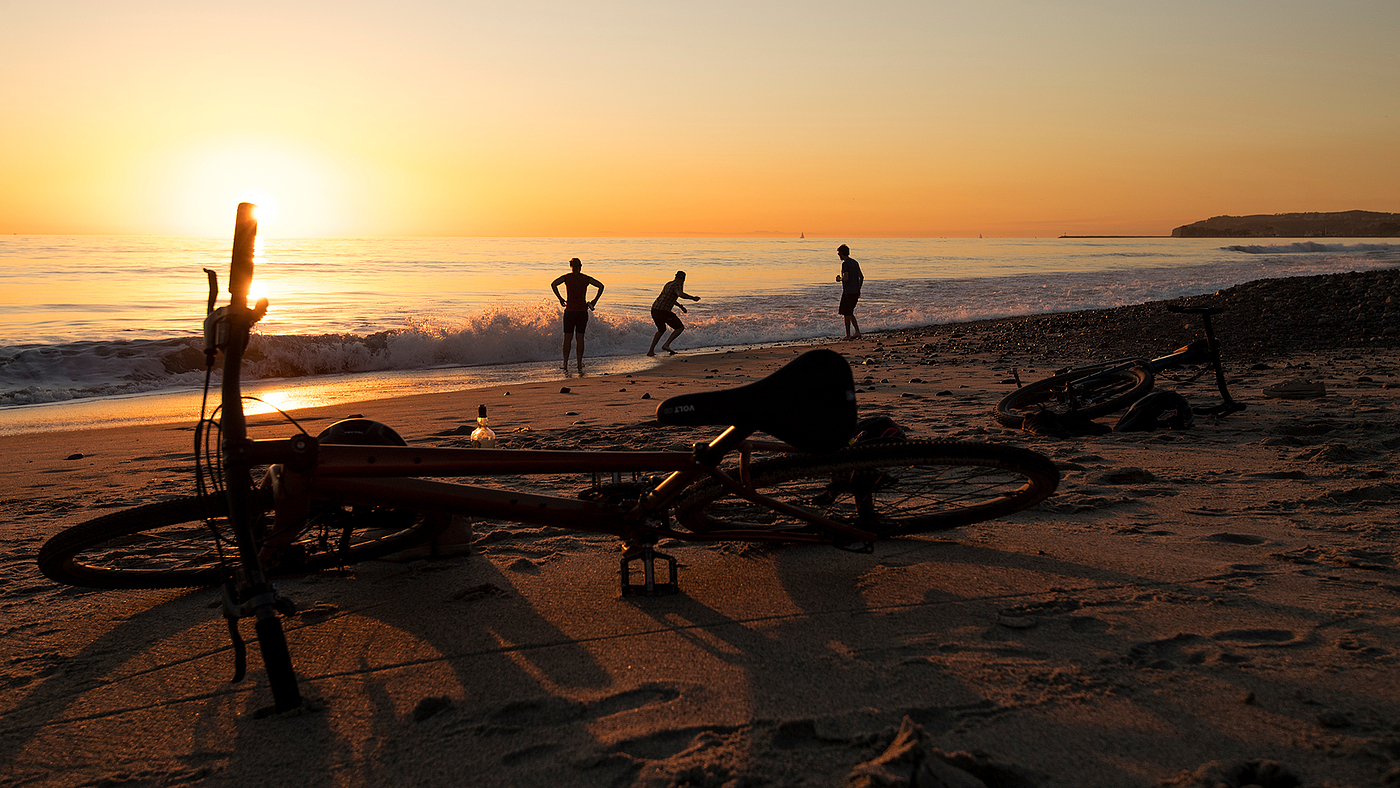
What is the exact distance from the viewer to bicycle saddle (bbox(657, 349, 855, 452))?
2602 millimetres

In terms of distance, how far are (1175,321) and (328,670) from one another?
15.2m

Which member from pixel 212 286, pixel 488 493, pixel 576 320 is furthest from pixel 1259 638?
pixel 576 320

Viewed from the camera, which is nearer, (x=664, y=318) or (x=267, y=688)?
(x=267, y=688)

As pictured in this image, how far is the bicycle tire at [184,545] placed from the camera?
296 centimetres

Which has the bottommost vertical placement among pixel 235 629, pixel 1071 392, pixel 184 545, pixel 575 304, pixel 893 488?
pixel 184 545

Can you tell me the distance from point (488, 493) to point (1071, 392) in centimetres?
490

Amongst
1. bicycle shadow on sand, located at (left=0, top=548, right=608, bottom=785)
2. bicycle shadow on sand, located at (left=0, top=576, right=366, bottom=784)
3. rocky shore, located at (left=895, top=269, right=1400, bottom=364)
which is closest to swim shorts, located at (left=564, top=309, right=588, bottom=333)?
rocky shore, located at (left=895, top=269, right=1400, bottom=364)

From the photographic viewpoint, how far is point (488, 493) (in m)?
2.89

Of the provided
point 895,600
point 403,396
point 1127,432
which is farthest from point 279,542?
point 403,396

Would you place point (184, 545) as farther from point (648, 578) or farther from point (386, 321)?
point (386, 321)

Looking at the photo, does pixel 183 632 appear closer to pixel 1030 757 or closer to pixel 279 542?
pixel 279 542

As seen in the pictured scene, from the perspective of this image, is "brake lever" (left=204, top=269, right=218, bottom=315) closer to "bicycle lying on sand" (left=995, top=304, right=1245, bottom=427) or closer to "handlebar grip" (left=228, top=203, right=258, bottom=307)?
"handlebar grip" (left=228, top=203, right=258, bottom=307)

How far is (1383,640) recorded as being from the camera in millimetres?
2479

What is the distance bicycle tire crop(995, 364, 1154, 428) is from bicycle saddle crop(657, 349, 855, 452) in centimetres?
400
